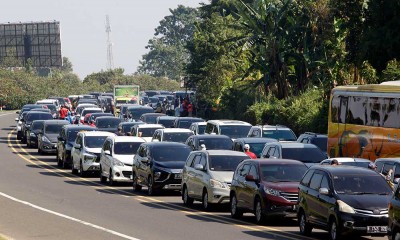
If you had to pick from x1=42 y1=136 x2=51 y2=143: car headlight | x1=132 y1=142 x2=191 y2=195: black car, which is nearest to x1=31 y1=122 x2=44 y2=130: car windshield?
x1=42 y1=136 x2=51 y2=143: car headlight

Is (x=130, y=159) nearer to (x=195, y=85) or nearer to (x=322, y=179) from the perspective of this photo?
(x=322, y=179)

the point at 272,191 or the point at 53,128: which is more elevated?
the point at 272,191

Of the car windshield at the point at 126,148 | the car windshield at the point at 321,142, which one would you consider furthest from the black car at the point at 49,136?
the car windshield at the point at 321,142

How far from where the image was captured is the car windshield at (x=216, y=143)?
40.3m

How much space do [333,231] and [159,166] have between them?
43.7 ft

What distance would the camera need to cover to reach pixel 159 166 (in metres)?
35.3

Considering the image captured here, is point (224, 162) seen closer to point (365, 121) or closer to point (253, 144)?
point (253, 144)

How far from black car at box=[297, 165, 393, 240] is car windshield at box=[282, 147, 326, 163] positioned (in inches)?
329

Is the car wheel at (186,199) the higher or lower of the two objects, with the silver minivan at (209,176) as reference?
lower

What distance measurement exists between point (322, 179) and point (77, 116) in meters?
55.3

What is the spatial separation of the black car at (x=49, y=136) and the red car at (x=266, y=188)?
30.3 metres

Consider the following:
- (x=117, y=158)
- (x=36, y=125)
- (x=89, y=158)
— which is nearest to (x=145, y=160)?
(x=117, y=158)

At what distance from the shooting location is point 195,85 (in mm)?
87688

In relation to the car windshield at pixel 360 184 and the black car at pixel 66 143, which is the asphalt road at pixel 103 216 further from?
the black car at pixel 66 143
